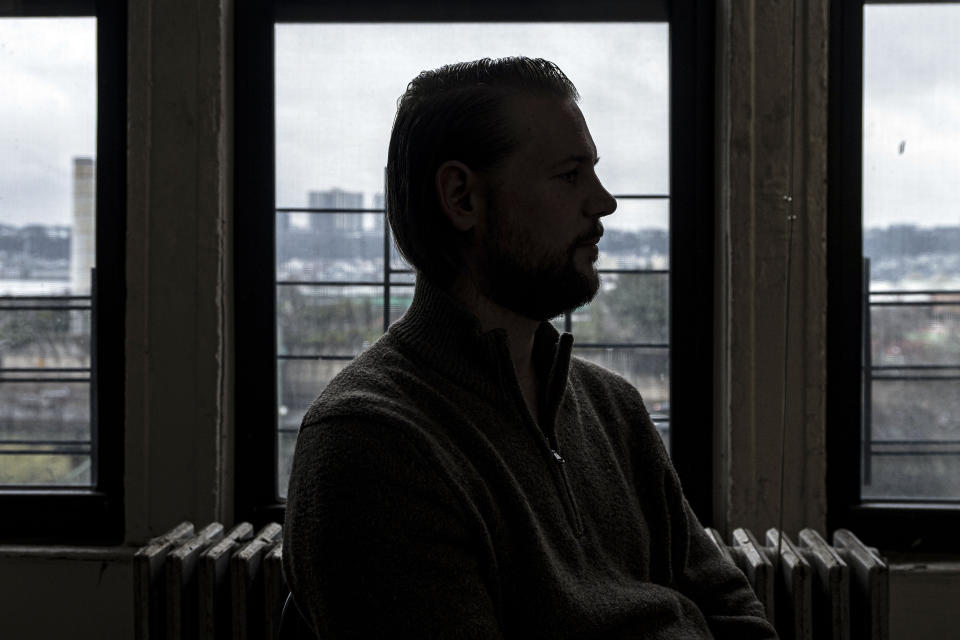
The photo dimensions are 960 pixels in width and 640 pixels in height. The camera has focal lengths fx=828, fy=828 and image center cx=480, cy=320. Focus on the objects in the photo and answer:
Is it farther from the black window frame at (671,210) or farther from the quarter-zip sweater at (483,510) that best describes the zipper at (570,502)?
the black window frame at (671,210)

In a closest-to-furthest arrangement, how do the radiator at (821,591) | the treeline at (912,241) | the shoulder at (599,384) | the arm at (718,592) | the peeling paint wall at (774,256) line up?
the arm at (718,592), the shoulder at (599,384), the radiator at (821,591), the peeling paint wall at (774,256), the treeline at (912,241)

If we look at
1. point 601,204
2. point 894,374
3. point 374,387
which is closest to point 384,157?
point 601,204

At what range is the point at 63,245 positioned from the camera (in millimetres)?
1916

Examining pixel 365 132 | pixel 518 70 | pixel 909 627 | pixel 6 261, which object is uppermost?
pixel 365 132

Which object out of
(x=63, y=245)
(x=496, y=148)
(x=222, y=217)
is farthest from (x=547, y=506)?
(x=63, y=245)

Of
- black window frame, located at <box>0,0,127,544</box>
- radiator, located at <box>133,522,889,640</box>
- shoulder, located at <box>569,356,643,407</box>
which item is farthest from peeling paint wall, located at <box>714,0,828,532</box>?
black window frame, located at <box>0,0,127,544</box>

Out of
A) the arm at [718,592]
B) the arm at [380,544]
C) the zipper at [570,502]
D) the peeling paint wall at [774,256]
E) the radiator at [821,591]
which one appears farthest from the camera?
the peeling paint wall at [774,256]

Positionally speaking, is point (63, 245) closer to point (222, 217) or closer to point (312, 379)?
point (222, 217)

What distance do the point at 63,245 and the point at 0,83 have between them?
404 mm

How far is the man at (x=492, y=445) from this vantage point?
764mm

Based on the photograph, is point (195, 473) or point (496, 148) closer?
point (496, 148)

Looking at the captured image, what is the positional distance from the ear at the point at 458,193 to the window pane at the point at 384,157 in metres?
0.97

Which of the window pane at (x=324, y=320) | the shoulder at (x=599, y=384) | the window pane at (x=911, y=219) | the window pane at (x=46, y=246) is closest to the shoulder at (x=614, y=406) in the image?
the shoulder at (x=599, y=384)

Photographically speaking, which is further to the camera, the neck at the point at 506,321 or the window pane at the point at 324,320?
the window pane at the point at 324,320
